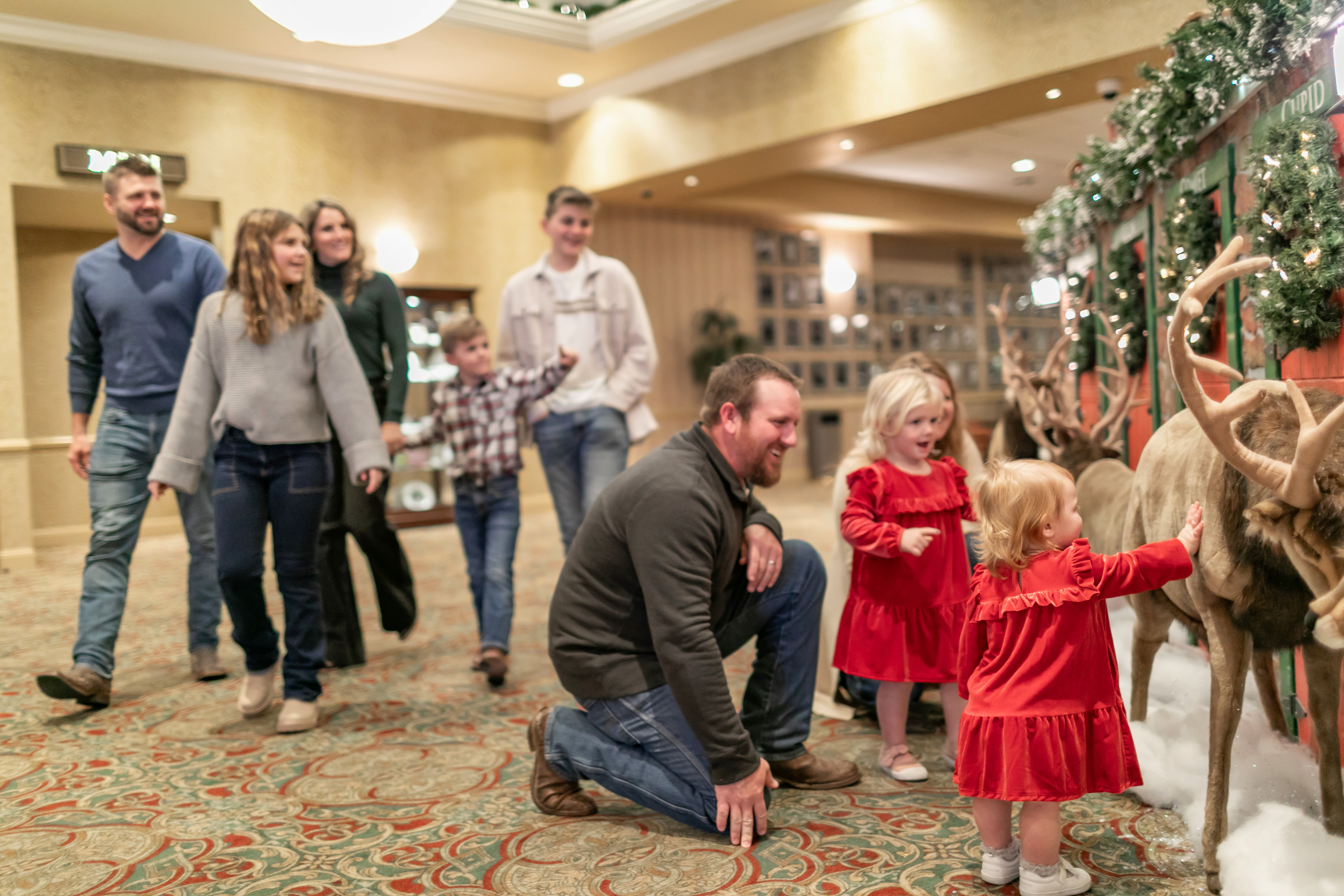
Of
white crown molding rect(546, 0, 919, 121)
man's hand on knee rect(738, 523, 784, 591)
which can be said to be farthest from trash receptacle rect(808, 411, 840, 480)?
man's hand on knee rect(738, 523, 784, 591)

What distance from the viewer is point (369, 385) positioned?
151 inches

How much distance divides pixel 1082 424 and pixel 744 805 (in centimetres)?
350

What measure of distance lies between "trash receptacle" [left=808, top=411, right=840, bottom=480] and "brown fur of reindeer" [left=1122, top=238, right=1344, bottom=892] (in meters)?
10.5

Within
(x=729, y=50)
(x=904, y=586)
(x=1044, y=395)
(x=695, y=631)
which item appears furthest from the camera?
(x=729, y=50)

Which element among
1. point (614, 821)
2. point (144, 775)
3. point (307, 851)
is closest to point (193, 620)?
point (144, 775)

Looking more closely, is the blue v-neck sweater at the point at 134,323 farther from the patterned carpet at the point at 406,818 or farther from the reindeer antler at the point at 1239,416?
the reindeer antler at the point at 1239,416

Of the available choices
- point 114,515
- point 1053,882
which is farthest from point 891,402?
point 114,515

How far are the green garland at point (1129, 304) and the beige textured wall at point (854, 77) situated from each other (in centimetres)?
274

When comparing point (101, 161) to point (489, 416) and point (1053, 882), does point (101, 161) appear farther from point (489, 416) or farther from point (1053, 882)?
point (1053, 882)

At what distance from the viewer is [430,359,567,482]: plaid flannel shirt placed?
3812 millimetres

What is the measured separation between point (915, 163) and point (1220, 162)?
357 inches

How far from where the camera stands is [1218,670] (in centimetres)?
204

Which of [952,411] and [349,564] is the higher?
[952,411]

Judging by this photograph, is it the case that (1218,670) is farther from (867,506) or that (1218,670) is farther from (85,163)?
(85,163)
